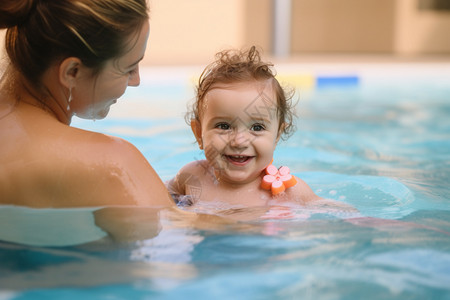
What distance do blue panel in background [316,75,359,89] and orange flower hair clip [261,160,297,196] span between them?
6421 millimetres

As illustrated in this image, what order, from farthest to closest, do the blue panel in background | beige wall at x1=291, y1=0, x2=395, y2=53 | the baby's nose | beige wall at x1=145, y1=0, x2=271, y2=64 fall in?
beige wall at x1=291, y1=0, x2=395, y2=53
beige wall at x1=145, y1=0, x2=271, y2=64
the blue panel in background
the baby's nose

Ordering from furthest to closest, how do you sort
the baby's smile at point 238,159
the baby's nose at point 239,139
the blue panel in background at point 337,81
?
1. the blue panel in background at point 337,81
2. the baby's smile at point 238,159
3. the baby's nose at point 239,139

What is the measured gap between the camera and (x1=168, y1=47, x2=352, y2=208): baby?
8.85ft

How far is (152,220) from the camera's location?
210 centimetres

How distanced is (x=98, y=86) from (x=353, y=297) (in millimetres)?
1210

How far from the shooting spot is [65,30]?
1.98m

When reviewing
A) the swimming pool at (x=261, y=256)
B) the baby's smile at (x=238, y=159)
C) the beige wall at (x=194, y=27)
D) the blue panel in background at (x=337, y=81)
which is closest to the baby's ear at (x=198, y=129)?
the baby's smile at (x=238, y=159)

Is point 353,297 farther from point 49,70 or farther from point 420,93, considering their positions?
point 420,93

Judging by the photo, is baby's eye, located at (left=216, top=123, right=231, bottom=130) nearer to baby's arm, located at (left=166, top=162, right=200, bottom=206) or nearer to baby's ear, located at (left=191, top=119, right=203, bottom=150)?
baby's ear, located at (left=191, top=119, right=203, bottom=150)

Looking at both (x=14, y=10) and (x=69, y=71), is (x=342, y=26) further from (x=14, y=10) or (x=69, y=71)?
(x=14, y=10)

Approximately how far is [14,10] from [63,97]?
0.40 metres

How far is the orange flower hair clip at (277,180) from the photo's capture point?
2830 mm

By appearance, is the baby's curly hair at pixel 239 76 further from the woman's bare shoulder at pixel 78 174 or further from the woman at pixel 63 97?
the woman's bare shoulder at pixel 78 174

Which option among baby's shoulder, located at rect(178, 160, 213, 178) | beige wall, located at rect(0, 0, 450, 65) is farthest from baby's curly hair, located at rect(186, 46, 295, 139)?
beige wall, located at rect(0, 0, 450, 65)
